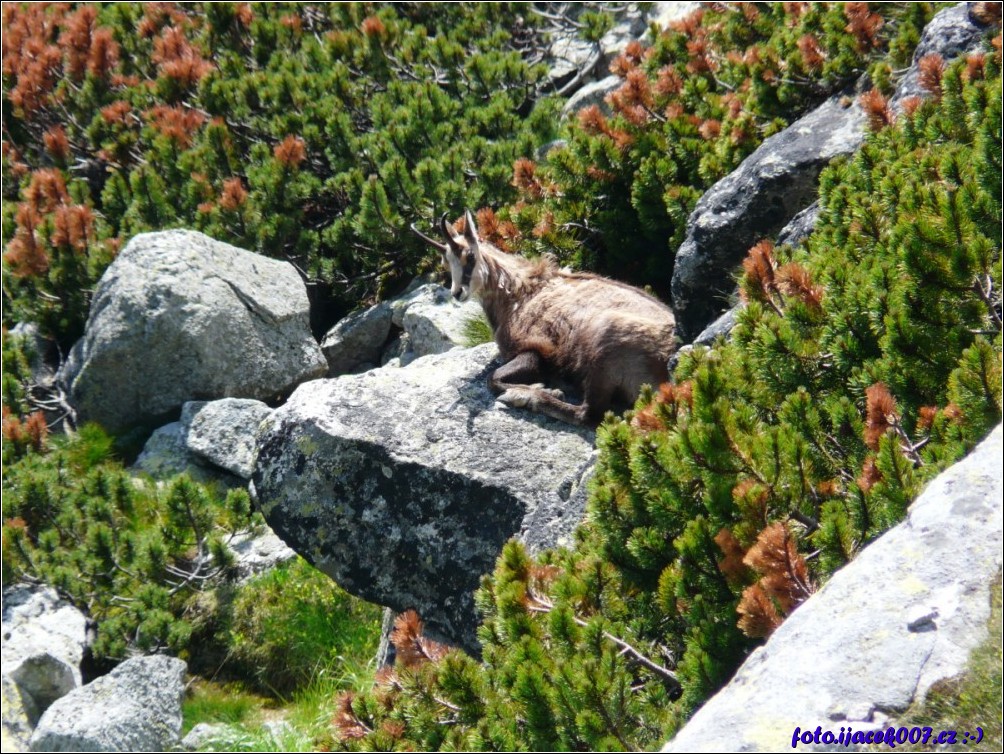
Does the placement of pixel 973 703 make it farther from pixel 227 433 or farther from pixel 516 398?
pixel 227 433

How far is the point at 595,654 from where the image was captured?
4.51m

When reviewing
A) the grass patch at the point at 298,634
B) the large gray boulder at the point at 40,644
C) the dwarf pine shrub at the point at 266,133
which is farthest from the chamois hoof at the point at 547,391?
the large gray boulder at the point at 40,644

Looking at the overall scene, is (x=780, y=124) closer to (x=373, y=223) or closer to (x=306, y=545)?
(x=373, y=223)

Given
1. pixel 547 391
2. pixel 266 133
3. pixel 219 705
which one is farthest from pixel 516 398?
pixel 266 133

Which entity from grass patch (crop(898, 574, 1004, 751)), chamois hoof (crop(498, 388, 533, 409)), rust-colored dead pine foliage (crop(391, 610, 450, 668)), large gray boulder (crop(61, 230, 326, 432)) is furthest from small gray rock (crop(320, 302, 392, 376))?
grass patch (crop(898, 574, 1004, 751))

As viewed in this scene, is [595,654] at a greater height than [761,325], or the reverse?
[761,325]

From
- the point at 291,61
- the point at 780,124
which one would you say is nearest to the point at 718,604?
the point at 780,124

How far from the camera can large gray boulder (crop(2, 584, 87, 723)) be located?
841cm

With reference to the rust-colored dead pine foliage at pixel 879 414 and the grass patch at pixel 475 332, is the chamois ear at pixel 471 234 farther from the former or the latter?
the rust-colored dead pine foliage at pixel 879 414

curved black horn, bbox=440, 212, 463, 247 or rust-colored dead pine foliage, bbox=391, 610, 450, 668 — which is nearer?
rust-colored dead pine foliage, bbox=391, 610, 450, 668

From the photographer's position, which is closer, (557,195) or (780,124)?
(780,124)

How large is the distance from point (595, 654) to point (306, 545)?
3631 mm

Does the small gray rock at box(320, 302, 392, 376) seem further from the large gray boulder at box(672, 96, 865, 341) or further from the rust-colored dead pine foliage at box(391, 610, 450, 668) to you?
the rust-colored dead pine foliage at box(391, 610, 450, 668)

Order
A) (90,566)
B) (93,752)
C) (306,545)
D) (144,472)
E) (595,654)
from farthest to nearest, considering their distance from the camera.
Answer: (144,472) < (90,566) < (306,545) < (93,752) < (595,654)
